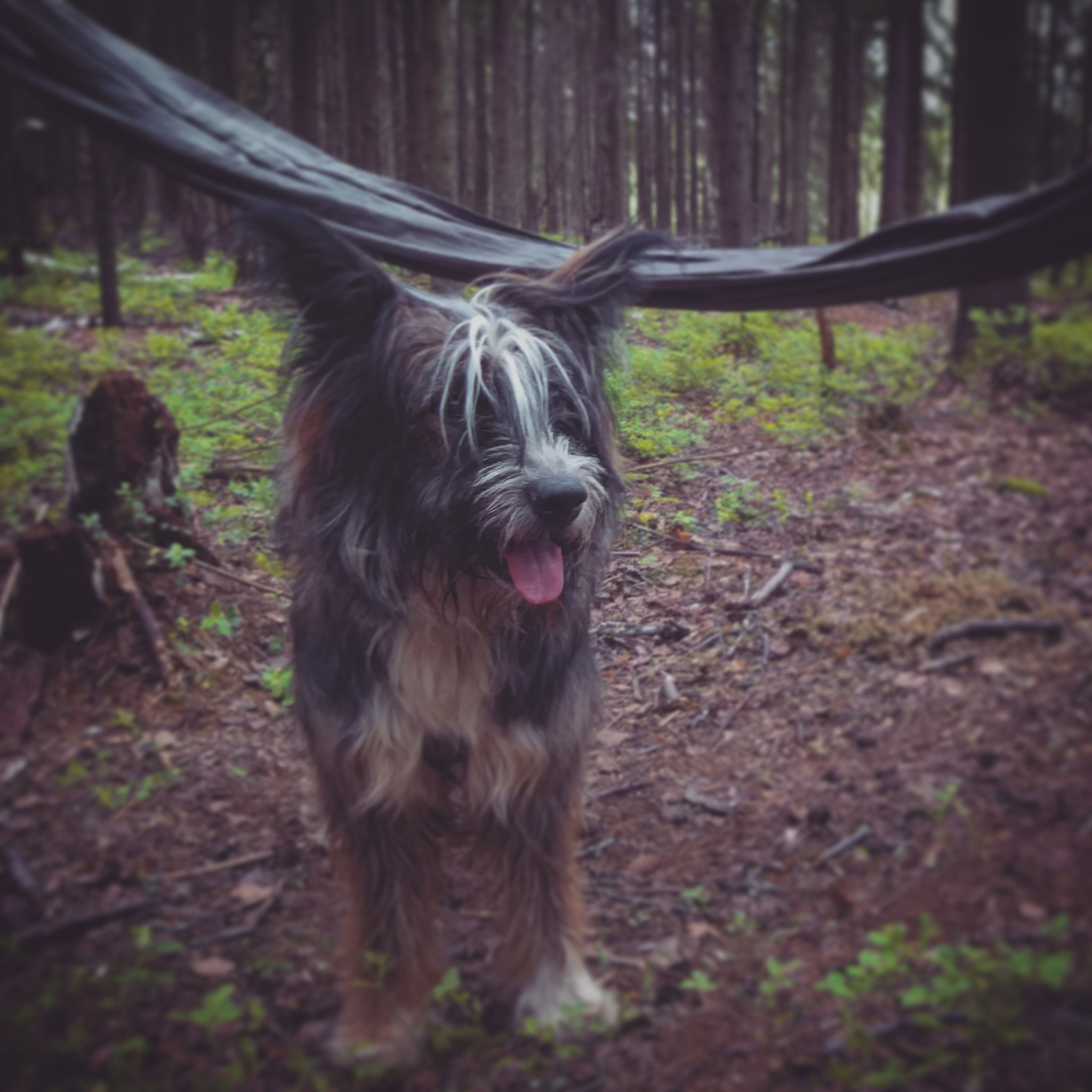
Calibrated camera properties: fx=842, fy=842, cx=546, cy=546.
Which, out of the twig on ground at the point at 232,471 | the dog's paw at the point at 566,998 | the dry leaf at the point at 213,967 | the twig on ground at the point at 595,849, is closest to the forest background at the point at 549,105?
the twig on ground at the point at 232,471

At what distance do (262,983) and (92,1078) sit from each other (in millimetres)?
439

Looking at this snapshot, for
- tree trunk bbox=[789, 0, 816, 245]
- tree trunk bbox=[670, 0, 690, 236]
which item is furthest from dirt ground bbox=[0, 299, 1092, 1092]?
tree trunk bbox=[789, 0, 816, 245]

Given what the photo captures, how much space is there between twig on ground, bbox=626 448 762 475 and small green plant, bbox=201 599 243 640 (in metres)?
1.57

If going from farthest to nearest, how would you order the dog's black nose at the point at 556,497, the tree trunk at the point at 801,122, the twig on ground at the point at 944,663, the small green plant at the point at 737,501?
the tree trunk at the point at 801,122 → the small green plant at the point at 737,501 → the dog's black nose at the point at 556,497 → the twig on ground at the point at 944,663

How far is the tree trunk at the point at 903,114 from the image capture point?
8.59 ft

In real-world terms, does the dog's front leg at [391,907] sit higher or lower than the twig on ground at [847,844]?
lower

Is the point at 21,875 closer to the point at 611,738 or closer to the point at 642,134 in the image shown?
the point at 611,738

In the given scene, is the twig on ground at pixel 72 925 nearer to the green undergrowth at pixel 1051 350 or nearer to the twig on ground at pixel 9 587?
the twig on ground at pixel 9 587

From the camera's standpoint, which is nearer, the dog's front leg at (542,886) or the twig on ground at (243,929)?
the twig on ground at (243,929)

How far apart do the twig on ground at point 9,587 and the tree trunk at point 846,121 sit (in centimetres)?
311

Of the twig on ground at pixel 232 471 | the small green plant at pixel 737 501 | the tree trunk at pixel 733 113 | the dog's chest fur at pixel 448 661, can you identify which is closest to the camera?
the dog's chest fur at pixel 448 661

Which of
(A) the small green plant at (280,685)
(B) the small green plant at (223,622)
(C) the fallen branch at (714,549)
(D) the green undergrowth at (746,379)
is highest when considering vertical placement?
(D) the green undergrowth at (746,379)

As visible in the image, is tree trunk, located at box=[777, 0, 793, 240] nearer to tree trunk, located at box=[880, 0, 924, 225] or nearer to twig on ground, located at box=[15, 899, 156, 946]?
tree trunk, located at box=[880, 0, 924, 225]

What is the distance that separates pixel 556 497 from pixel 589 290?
0.75 metres
